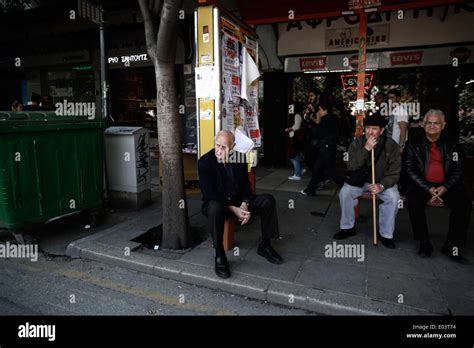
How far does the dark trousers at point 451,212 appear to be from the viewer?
3883mm

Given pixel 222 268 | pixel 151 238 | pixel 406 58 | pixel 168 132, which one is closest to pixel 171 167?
pixel 168 132

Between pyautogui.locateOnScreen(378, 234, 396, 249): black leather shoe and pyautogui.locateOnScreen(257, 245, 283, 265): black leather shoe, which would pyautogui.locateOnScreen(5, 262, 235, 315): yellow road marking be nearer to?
pyautogui.locateOnScreen(257, 245, 283, 265): black leather shoe

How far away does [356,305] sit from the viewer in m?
2.97

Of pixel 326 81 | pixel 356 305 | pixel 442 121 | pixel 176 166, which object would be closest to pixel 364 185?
pixel 442 121

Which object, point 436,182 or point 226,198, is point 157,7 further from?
point 436,182

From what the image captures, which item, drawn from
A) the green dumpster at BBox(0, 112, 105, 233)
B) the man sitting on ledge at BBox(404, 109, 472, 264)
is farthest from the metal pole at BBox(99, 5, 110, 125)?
the man sitting on ledge at BBox(404, 109, 472, 264)

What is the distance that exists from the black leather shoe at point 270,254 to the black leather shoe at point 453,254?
1.84 m

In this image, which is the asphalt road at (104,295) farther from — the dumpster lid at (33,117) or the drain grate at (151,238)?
the dumpster lid at (33,117)

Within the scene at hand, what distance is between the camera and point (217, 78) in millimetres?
4250

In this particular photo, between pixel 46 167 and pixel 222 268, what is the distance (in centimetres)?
265

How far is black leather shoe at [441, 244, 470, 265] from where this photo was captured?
3756 millimetres

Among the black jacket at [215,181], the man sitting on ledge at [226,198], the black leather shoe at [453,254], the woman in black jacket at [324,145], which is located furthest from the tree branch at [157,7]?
the black leather shoe at [453,254]

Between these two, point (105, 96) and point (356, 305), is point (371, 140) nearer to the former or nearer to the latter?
point (356, 305)
